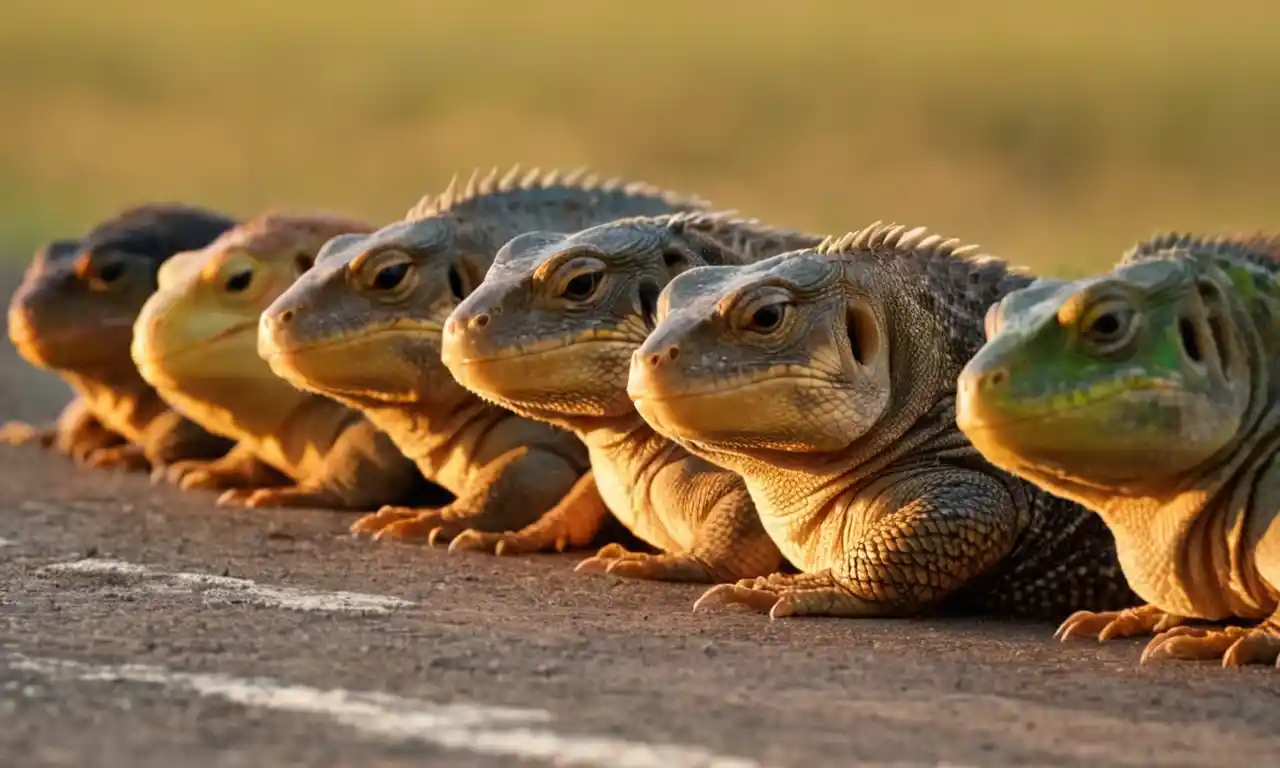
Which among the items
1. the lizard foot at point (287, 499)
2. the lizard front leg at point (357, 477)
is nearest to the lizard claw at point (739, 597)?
the lizard front leg at point (357, 477)

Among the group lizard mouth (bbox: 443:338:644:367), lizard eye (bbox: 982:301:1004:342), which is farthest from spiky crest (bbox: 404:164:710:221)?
lizard eye (bbox: 982:301:1004:342)

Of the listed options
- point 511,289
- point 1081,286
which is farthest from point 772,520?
point 1081,286

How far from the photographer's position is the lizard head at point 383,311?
1120cm

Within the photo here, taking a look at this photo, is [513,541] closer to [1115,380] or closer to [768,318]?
[768,318]

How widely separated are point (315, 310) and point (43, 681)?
13.9 ft

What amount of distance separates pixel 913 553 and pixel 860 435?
0.49 meters

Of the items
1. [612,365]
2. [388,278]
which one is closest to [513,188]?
[388,278]

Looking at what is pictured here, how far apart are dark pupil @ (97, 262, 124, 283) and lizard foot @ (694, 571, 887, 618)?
6.46 m

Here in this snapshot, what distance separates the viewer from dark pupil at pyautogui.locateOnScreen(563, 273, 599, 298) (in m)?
9.97

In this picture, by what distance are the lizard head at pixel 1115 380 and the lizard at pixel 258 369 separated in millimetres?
5755

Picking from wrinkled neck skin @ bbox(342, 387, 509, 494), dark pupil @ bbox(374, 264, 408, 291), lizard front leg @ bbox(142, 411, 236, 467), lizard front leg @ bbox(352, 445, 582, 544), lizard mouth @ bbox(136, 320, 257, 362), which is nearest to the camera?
dark pupil @ bbox(374, 264, 408, 291)

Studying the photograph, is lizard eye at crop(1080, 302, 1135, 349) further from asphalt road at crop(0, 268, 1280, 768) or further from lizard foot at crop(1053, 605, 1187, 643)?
lizard foot at crop(1053, 605, 1187, 643)

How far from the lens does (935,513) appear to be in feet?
29.1

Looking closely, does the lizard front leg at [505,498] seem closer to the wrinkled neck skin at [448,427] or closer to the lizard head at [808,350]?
the wrinkled neck skin at [448,427]
